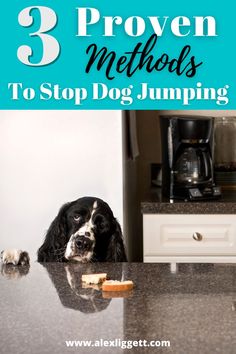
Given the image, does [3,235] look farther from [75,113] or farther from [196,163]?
[196,163]

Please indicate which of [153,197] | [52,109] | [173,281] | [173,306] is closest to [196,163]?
[153,197]

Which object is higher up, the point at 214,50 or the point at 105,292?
the point at 214,50

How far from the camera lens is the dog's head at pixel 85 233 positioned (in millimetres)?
2215

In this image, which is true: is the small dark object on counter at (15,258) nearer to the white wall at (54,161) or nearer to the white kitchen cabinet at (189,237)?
the white wall at (54,161)

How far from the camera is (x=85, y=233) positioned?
2217 mm

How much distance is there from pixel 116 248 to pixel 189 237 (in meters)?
0.42

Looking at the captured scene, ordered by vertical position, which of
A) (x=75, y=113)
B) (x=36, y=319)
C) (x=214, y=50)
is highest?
(x=214, y=50)

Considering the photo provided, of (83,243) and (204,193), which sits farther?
(204,193)

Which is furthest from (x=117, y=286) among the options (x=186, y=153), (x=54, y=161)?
(x=186, y=153)

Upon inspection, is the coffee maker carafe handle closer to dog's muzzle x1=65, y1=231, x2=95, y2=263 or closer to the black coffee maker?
the black coffee maker

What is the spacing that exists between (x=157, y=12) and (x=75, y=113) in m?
0.48

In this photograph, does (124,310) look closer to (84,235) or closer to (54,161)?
(84,235)

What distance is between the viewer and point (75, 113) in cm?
241

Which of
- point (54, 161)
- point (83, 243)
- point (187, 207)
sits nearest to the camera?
point (83, 243)
